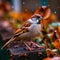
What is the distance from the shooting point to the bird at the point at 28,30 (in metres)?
2.72

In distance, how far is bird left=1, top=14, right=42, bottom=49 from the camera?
2.72 meters

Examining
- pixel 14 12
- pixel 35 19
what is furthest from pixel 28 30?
pixel 14 12

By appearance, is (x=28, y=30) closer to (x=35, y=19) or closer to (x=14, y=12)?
(x=35, y=19)

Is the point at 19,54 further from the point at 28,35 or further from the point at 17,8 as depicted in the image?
the point at 17,8

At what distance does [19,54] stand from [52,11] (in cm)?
62

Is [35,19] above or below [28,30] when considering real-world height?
above

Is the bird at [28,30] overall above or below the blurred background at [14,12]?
below

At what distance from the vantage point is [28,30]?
272 cm

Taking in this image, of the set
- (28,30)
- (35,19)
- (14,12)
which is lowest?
(28,30)

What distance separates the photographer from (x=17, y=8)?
270 cm

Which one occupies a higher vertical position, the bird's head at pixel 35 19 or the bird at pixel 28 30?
the bird's head at pixel 35 19

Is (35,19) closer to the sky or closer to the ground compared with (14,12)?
closer to the ground

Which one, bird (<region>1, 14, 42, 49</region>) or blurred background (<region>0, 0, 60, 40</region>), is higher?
blurred background (<region>0, 0, 60, 40</region>)

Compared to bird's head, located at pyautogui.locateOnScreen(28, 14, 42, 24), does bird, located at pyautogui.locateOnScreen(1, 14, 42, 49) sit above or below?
below
